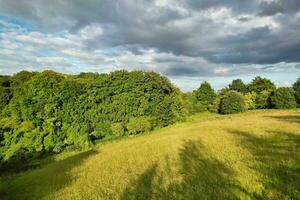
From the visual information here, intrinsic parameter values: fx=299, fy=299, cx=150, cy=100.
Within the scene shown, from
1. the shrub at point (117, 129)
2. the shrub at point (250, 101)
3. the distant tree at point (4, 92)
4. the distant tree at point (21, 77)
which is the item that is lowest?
the shrub at point (117, 129)

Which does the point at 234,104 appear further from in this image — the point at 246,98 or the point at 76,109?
the point at 76,109

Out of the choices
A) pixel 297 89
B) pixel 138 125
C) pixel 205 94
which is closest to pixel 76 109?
pixel 138 125

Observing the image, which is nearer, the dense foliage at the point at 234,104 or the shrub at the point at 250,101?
the dense foliage at the point at 234,104

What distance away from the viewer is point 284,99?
75375 millimetres

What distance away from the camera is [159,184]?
9758 millimetres

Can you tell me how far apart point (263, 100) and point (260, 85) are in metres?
14.3

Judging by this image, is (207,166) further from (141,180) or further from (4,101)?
(4,101)

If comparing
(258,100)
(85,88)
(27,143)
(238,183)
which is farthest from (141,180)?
(258,100)

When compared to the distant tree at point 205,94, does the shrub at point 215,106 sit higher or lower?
lower

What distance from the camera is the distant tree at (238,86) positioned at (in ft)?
341

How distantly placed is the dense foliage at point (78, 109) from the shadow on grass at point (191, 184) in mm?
21157

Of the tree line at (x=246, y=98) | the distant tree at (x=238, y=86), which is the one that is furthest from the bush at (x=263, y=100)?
the distant tree at (x=238, y=86)

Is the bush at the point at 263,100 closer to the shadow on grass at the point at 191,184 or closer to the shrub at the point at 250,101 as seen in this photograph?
the shrub at the point at 250,101

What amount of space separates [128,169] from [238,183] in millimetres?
6454
